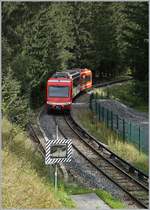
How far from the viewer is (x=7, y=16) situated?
34812 mm

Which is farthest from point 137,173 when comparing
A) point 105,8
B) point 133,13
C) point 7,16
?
point 105,8

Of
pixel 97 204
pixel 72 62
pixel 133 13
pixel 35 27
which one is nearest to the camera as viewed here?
pixel 97 204

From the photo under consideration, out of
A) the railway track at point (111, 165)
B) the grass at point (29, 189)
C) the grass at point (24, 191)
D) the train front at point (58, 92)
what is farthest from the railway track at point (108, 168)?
the train front at point (58, 92)

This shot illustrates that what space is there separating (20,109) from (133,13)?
93.6ft

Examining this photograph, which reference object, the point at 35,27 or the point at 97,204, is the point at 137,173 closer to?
the point at 97,204

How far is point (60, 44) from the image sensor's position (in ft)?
162

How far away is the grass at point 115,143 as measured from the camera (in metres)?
24.6

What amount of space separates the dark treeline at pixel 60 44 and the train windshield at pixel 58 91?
119 cm

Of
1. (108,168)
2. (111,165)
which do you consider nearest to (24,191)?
(108,168)

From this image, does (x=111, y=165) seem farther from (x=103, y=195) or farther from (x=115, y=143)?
(x=103, y=195)

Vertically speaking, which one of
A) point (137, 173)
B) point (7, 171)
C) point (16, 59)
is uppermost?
point (16, 59)

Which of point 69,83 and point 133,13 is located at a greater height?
point 133,13

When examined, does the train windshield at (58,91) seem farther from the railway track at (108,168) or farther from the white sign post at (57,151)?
the white sign post at (57,151)

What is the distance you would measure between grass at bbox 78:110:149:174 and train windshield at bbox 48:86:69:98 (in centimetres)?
210
